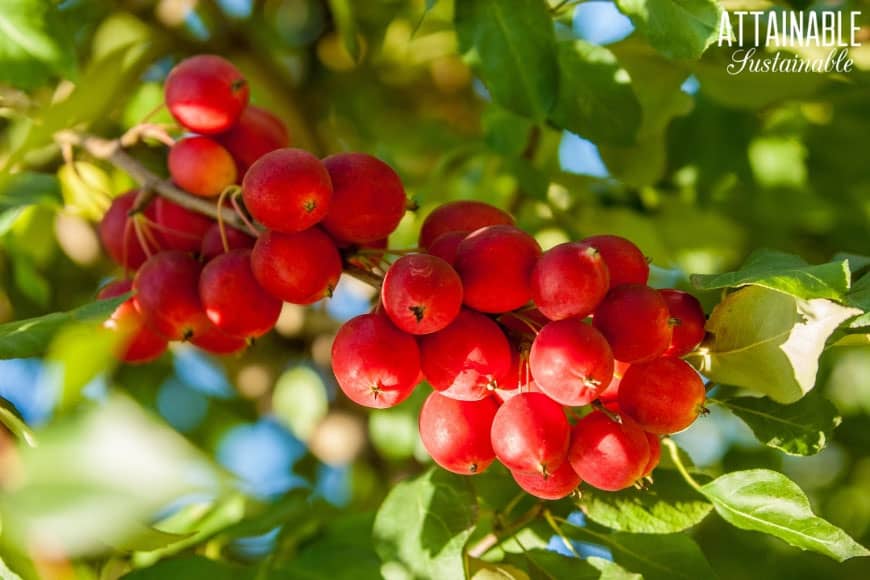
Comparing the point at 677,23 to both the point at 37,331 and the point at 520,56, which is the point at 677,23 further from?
the point at 37,331

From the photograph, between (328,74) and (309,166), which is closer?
(309,166)

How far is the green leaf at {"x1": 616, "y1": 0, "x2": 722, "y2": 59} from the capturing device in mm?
1240

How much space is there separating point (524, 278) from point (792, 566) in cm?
138

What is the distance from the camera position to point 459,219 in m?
1.29

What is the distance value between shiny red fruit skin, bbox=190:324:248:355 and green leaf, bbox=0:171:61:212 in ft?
1.34

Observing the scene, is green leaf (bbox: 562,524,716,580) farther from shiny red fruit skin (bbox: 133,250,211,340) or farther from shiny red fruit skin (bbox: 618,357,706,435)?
shiny red fruit skin (bbox: 133,250,211,340)

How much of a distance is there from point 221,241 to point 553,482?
619 millimetres

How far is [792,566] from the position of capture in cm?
212

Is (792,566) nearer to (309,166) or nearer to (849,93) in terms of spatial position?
(849,93)

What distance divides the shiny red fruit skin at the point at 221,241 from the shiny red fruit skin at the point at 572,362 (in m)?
0.54

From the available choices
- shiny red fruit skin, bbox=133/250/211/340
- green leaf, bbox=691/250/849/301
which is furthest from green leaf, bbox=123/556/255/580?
green leaf, bbox=691/250/849/301

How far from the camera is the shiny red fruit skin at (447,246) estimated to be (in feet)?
3.95

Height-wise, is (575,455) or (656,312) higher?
(656,312)

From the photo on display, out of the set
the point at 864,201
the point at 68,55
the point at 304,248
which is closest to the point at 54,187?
the point at 68,55
